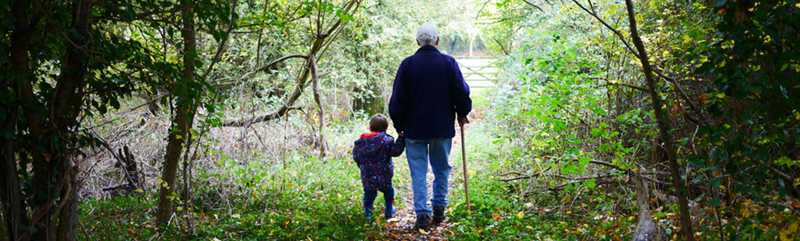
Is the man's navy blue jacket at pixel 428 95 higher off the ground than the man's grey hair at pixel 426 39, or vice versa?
the man's grey hair at pixel 426 39

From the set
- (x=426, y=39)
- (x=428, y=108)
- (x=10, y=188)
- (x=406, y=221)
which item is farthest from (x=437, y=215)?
(x=10, y=188)

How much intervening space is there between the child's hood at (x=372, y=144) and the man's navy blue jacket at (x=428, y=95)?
21 centimetres

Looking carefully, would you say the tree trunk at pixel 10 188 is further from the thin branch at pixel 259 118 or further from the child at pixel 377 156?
the thin branch at pixel 259 118

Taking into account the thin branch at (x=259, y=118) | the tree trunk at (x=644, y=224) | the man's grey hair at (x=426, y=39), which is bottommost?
the tree trunk at (x=644, y=224)

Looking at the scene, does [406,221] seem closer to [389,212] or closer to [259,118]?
[389,212]

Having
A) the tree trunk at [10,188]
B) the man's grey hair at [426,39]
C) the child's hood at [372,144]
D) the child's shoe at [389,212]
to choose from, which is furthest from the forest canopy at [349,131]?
the man's grey hair at [426,39]

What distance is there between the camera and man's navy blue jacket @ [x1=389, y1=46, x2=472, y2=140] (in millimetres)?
4453

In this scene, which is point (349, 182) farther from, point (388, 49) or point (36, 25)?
point (388, 49)

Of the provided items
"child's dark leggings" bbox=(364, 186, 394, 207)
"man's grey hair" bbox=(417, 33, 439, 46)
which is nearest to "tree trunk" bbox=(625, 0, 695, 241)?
"man's grey hair" bbox=(417, 33, 439, 46)

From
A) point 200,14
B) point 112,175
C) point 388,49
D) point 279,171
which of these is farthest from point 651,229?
point 388,49

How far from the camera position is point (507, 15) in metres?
8.62

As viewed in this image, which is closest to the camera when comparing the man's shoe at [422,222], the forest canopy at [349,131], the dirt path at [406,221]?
the forest canopy at [349,131]

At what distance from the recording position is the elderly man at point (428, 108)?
14.7 ft

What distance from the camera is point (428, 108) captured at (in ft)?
14.6
